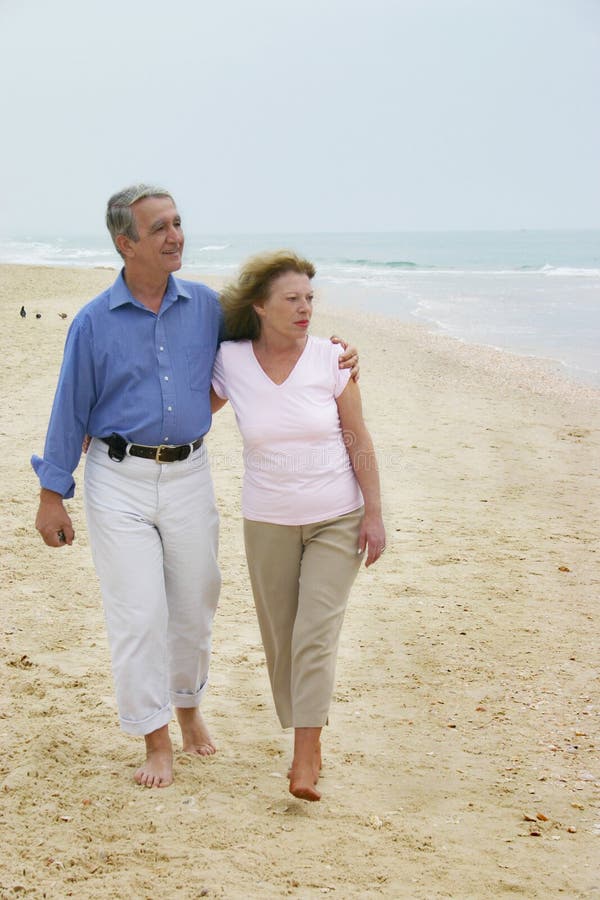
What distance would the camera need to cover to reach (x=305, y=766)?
319 cm

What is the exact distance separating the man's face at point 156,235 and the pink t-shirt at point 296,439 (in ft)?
1.36

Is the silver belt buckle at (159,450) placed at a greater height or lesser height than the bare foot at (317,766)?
greater

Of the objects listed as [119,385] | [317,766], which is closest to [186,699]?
[317,766]

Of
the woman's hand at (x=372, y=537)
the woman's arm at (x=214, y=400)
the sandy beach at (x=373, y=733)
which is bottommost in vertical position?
the sandy beach at (x=373, y=733)

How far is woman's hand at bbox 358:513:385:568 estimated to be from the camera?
10.8ft

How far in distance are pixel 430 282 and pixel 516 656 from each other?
32.3m

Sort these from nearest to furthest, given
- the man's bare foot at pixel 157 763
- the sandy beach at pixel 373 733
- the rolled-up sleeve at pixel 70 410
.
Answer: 1. the sandy beach at pixel 373 733
2. the rolled-up sleeve at pixel 70 410
3. the man's bare foot at pixel 157 763

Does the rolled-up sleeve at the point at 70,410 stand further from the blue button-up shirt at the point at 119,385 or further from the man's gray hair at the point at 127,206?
the man's gray hair at the point at 127,206

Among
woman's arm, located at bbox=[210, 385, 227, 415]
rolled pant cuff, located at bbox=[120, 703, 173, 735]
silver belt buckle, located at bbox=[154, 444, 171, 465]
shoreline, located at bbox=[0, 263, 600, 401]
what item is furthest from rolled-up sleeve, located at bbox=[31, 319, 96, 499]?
shoreline, located at bbox=[0, 263, 600, 401]

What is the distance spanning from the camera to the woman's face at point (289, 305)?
127 inches

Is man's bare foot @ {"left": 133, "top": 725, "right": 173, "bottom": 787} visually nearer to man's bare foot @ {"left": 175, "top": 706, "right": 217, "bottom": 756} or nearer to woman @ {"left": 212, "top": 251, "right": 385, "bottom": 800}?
man's bare foot @ {"left": 175, "top": 706, "right": 217, "bottom": 756}

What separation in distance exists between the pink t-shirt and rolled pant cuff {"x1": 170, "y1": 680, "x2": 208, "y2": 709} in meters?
0.73

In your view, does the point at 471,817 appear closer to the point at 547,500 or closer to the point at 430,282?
the point at 547,500

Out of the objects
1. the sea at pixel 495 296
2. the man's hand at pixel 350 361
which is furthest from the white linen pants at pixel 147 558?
the sea at pixel 495 296
